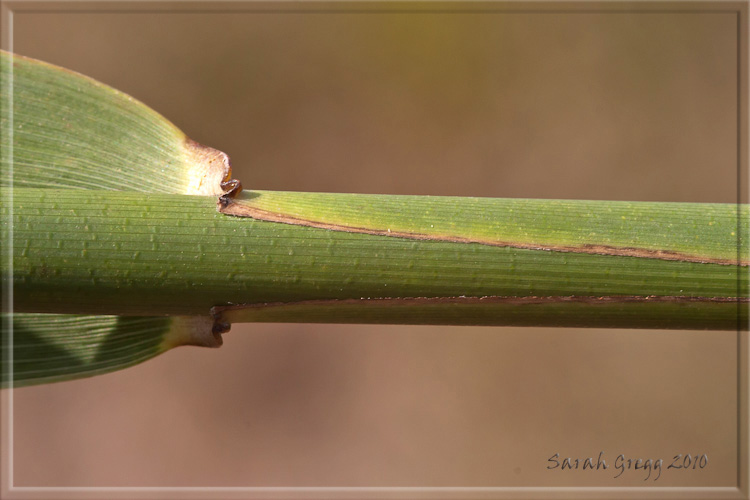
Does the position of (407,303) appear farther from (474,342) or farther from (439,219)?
(474,342)

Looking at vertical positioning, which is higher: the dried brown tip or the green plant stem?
the dried brown tip

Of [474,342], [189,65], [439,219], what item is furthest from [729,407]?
[189,65]

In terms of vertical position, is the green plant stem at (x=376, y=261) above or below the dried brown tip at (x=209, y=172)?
below

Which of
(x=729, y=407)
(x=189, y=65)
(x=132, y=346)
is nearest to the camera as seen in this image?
(x=132, y=346)

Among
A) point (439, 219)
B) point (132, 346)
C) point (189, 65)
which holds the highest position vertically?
point (189, 65)

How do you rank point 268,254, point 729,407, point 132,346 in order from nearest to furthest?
point 268,254, point 132,346, point 729,407

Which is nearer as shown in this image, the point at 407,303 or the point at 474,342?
the point at 407,303

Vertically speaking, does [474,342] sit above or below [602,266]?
below
